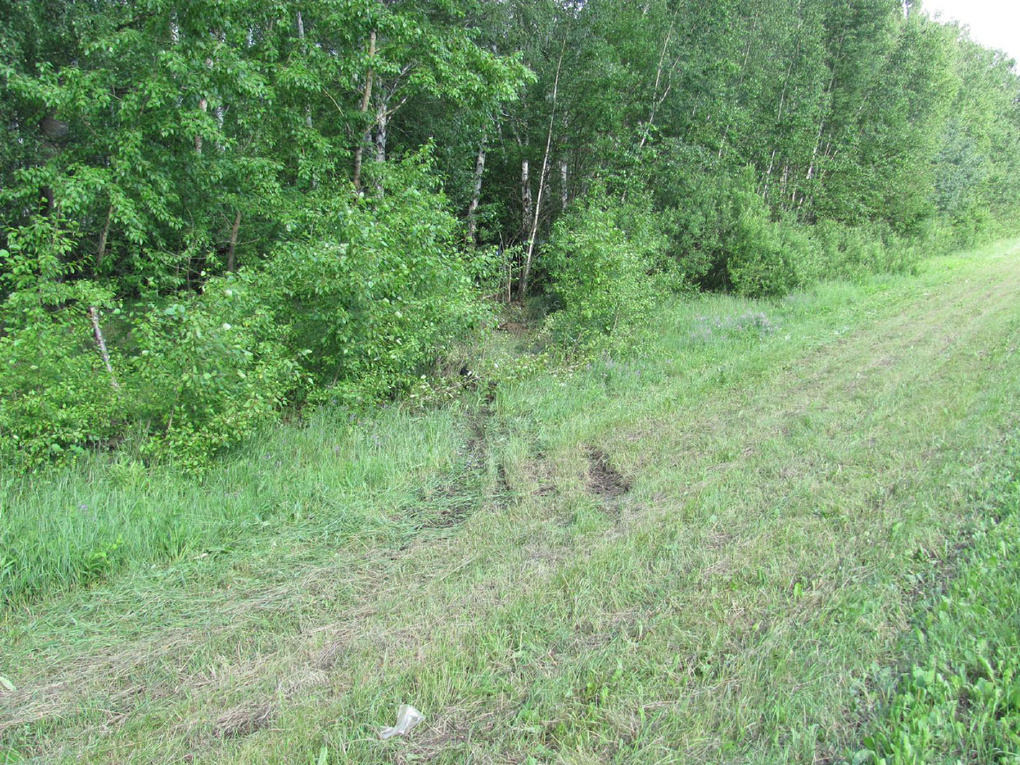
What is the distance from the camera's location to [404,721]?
249 centimetres

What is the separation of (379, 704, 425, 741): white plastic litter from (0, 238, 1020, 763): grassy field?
1.4 inches

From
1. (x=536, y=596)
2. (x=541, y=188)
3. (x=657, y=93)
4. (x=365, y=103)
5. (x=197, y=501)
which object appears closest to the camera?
(x=536, y=596)

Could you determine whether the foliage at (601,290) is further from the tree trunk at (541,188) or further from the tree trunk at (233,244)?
the tree trunk at (233,244)

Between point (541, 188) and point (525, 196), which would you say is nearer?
point (541, 188)

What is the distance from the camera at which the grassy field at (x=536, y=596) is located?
2.43 m

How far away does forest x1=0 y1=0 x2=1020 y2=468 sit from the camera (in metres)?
5.22

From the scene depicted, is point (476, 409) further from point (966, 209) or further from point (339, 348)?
point (966, 209)

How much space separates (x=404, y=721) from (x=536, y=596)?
3.43ft

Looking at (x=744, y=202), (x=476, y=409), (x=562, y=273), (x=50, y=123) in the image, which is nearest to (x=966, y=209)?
(x=744, y=202)

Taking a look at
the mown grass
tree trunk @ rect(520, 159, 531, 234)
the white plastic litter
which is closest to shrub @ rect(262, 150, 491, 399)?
the white plastic litter

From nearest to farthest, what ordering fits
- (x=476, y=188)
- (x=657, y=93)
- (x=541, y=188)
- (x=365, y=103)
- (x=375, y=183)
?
(x=365, y=103), (x=375, y=183), (x=476, y=188), (x=541, y=188), (x=657, y=93)

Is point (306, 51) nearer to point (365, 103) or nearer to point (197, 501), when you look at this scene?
point (365, 103)

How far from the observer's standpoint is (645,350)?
30.6 ft

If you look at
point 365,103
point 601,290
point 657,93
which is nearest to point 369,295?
point 601,290
